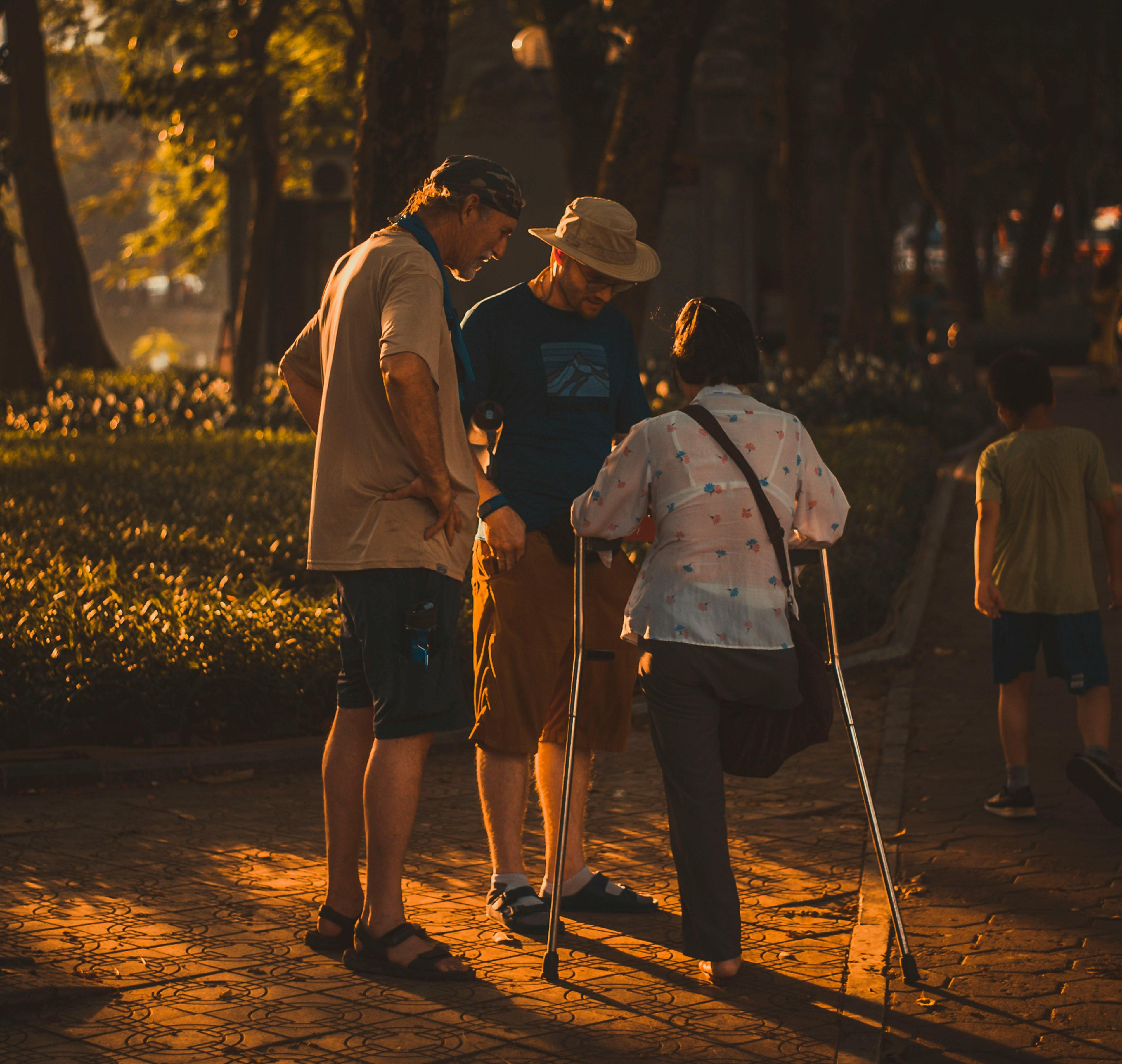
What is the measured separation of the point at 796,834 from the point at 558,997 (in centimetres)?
191

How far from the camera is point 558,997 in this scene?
4.37 m

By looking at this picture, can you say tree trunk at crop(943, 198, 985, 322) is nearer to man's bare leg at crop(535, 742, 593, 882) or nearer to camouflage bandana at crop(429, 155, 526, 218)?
man's bare leg at crop(535, 742, 593, 882)

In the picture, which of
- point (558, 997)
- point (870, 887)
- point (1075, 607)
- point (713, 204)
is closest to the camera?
point (558, 997)

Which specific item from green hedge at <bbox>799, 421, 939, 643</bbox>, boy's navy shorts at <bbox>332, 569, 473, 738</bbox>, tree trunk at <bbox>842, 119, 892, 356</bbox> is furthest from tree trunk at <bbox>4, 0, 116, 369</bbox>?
boy's navy shorts at <bbox>332, 569, 473, 738</bbox>

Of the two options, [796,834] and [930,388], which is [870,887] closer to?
[796,834]

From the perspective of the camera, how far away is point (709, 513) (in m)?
4.39

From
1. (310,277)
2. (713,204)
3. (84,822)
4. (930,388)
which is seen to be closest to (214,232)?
(310,277)

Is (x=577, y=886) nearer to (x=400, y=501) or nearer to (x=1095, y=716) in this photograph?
(x=400, y=501)

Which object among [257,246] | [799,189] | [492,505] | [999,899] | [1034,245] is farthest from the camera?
[1034,245]

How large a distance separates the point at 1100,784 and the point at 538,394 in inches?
92.2

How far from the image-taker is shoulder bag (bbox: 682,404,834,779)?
4.46m

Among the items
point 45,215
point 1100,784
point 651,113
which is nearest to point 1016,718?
point 1100,784

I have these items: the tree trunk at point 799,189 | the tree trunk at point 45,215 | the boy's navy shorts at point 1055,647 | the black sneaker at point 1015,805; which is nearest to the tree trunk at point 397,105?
the boy's navy shorts at point 1055,647

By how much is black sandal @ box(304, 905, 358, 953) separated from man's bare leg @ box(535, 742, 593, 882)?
2.16 feet
